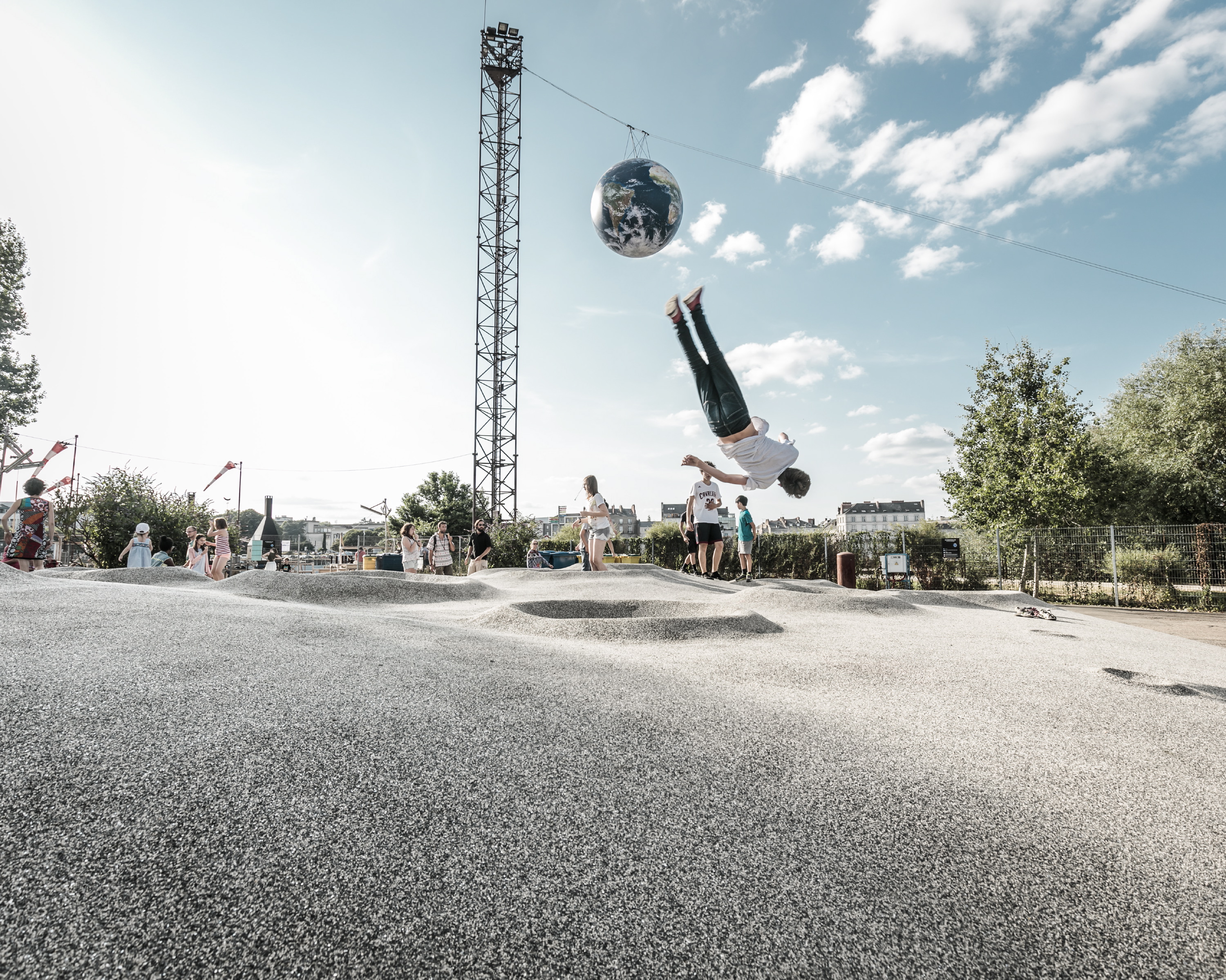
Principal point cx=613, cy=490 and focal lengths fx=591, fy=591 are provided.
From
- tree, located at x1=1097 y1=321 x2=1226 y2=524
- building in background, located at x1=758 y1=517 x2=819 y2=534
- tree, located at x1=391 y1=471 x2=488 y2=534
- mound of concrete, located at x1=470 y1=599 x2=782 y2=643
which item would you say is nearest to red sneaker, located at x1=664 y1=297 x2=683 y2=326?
mound of concrete, located at x1=470 y1=599 x2=782 y2=643

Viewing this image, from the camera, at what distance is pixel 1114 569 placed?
39.1 ft

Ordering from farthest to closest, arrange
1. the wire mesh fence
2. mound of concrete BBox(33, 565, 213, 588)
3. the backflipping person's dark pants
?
the wire mesh fence < mound of concrete BBox(33, 565, 213, 588) < the backflipping person's dark pants

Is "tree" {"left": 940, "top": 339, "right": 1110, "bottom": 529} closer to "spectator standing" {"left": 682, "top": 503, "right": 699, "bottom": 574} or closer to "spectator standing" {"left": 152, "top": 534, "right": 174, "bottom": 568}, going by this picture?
"spectator standing" {"left": 682, "top": 503, "right": 699, "bottom": 574}

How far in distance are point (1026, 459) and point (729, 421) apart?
14.5m

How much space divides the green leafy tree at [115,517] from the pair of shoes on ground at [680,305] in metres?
13.9

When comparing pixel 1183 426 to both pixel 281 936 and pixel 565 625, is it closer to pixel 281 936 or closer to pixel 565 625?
pixel 565 625

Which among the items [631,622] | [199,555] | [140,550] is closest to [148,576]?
[140,550]

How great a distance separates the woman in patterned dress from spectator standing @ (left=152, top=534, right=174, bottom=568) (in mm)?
3598

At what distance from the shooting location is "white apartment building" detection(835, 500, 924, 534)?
120875mm

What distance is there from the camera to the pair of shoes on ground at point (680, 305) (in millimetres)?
6273

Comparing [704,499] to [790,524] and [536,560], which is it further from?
[790,524]

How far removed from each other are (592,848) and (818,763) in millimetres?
1142

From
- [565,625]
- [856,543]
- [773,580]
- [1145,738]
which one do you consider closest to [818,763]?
[1145,738]

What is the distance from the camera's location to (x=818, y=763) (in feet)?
8.12
